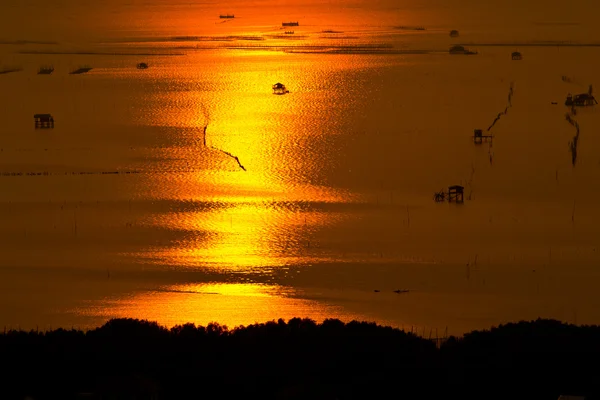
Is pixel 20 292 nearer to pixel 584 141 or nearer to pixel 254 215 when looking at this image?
pixel 254 215

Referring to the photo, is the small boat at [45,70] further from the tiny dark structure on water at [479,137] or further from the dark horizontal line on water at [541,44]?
the tiny dark structure on water at [479,137]

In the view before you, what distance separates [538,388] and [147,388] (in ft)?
9.05

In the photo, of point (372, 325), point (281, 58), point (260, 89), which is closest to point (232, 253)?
point (372, 325)

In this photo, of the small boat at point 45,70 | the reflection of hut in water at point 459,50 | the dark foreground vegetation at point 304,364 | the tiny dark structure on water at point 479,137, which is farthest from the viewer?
the reflection of hut in water at point 459,50

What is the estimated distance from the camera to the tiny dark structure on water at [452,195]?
1833cm

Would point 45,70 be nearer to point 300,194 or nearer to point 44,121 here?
point 44,121

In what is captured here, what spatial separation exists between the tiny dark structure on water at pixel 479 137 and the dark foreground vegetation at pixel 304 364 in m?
14.2

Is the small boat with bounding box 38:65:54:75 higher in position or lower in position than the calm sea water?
higher

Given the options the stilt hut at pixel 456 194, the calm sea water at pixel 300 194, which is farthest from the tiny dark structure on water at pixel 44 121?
the stilt hut at pixel 456 194

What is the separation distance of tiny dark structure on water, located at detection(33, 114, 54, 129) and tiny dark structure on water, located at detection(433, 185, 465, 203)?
34.1 ft

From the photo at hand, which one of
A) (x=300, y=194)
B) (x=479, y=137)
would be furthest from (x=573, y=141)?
(x=300, y=194)

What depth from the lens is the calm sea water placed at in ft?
45.6

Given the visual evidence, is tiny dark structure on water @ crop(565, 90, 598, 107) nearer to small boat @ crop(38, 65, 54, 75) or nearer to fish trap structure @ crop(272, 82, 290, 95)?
fish trap structure @ crop(272, 82, 290, 95)

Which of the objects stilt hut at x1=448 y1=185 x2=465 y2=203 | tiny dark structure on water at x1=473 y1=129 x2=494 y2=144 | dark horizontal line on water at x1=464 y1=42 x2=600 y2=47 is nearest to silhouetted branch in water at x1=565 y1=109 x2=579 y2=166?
tiny dark structure on water at x1=473 y1=129 x2=494 y2=144
